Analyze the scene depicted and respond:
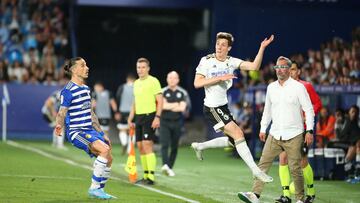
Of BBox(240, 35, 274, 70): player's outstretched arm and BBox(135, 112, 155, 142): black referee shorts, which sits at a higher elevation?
BBox(240, 35, 274, 70): player's outstretched arm

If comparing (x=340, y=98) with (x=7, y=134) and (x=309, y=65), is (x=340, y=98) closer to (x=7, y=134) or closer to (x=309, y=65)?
(x=309, y=65)

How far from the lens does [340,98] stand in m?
25.6

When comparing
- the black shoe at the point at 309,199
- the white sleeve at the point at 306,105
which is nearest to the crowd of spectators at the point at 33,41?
the black shoe at the point at 309,199

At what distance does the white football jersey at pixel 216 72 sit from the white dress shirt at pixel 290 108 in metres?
0.73

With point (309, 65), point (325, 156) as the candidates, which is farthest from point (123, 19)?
point (325, 156)

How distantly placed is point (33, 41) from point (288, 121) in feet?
76.6

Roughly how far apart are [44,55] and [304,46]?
930 centimetres

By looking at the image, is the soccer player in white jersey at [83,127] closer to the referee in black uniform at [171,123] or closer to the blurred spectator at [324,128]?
the referee in black uniform at [171,123]

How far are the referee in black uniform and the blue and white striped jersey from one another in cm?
606

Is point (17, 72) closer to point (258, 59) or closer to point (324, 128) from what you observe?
point (324, 128)

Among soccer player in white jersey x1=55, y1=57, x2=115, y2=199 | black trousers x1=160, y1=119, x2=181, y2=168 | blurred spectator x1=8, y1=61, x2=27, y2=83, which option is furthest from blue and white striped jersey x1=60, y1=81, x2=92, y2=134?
blurred spectator x1=8, y1=61, x2=27, y2=83

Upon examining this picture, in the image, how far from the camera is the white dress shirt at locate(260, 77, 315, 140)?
15.3 meters

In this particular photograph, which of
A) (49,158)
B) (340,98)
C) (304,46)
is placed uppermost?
(304,46)

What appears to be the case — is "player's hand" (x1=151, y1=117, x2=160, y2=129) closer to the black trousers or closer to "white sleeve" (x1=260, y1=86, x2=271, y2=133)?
the black trousers
